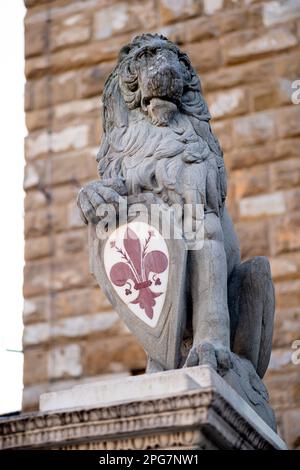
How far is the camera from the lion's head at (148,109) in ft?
16.5

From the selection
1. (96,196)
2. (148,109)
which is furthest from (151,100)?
(96,196)

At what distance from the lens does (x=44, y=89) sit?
27.5ft

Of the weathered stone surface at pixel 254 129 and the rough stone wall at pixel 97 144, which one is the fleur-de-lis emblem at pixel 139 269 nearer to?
the rough stone wall at pixel 97 144

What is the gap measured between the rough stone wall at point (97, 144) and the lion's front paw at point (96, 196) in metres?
2.38

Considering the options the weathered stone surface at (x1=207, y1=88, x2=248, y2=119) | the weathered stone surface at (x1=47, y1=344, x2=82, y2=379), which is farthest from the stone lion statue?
the weathered stone surface at (x1=47, y1=344, x2=82, y2=379)

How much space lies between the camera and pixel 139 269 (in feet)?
15.5

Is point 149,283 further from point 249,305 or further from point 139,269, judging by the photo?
point 249,305

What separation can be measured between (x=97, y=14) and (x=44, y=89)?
578 millimetres

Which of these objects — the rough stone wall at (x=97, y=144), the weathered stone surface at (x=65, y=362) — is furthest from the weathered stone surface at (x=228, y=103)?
the weathered stone surface at (x=65, y=362)

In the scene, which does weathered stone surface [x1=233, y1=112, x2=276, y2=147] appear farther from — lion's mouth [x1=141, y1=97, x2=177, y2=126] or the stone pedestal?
the stone pedestal

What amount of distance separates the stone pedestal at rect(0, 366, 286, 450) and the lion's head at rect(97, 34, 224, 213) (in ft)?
3.14

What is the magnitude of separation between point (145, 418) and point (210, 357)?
0.51 m

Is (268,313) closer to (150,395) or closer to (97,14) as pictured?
(150,395)
